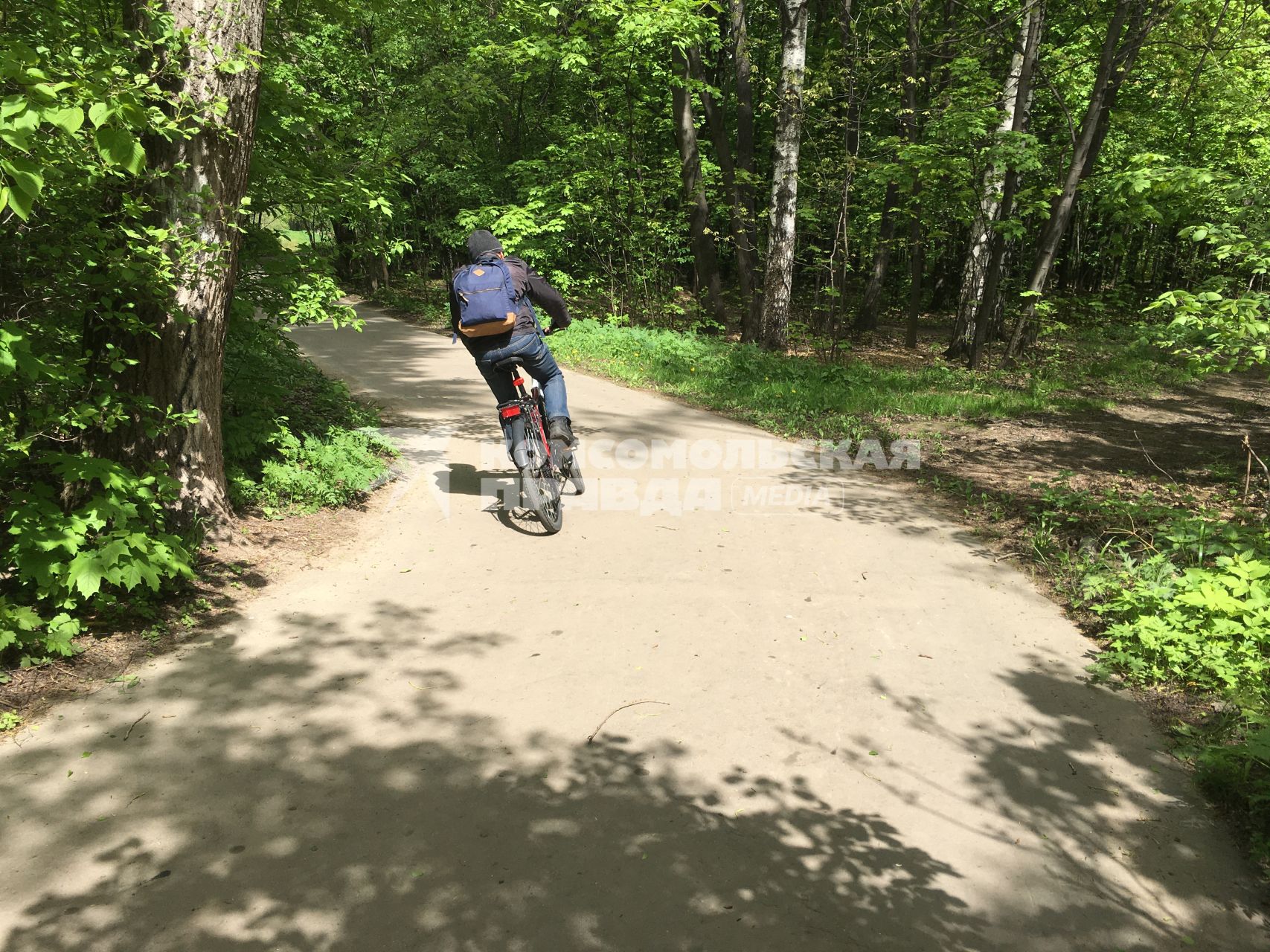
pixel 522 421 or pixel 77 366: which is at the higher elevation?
pixel 77 366

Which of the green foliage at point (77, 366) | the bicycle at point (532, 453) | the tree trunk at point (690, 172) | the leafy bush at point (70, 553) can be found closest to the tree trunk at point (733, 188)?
the tree trunk at point (690, 172)

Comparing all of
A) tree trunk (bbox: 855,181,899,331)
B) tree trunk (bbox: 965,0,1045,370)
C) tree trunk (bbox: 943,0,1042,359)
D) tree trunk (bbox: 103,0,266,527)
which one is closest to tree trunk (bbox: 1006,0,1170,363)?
tree trunk (bbox: 965,0,1045,370)

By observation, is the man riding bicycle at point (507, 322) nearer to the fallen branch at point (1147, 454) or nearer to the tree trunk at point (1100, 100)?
the fallen branch at point (1147, 454)

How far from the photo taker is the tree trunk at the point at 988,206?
13.0m

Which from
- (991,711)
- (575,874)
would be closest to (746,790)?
(575,874)

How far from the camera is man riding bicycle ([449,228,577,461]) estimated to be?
5.64 m

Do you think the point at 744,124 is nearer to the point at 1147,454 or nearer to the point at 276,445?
the point at 1147,454

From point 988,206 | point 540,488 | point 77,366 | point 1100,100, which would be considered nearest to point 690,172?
point 988,206

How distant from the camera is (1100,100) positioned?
11477 mm

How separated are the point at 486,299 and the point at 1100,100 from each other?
11.0m

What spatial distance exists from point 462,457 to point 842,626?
15.1 ft

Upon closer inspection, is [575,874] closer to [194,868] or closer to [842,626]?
[194,868]

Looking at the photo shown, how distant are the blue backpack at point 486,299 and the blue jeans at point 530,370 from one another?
0.58 feet

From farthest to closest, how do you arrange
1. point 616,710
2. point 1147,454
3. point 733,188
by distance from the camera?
point 733,188 → point 1147,454 → point 616,710
